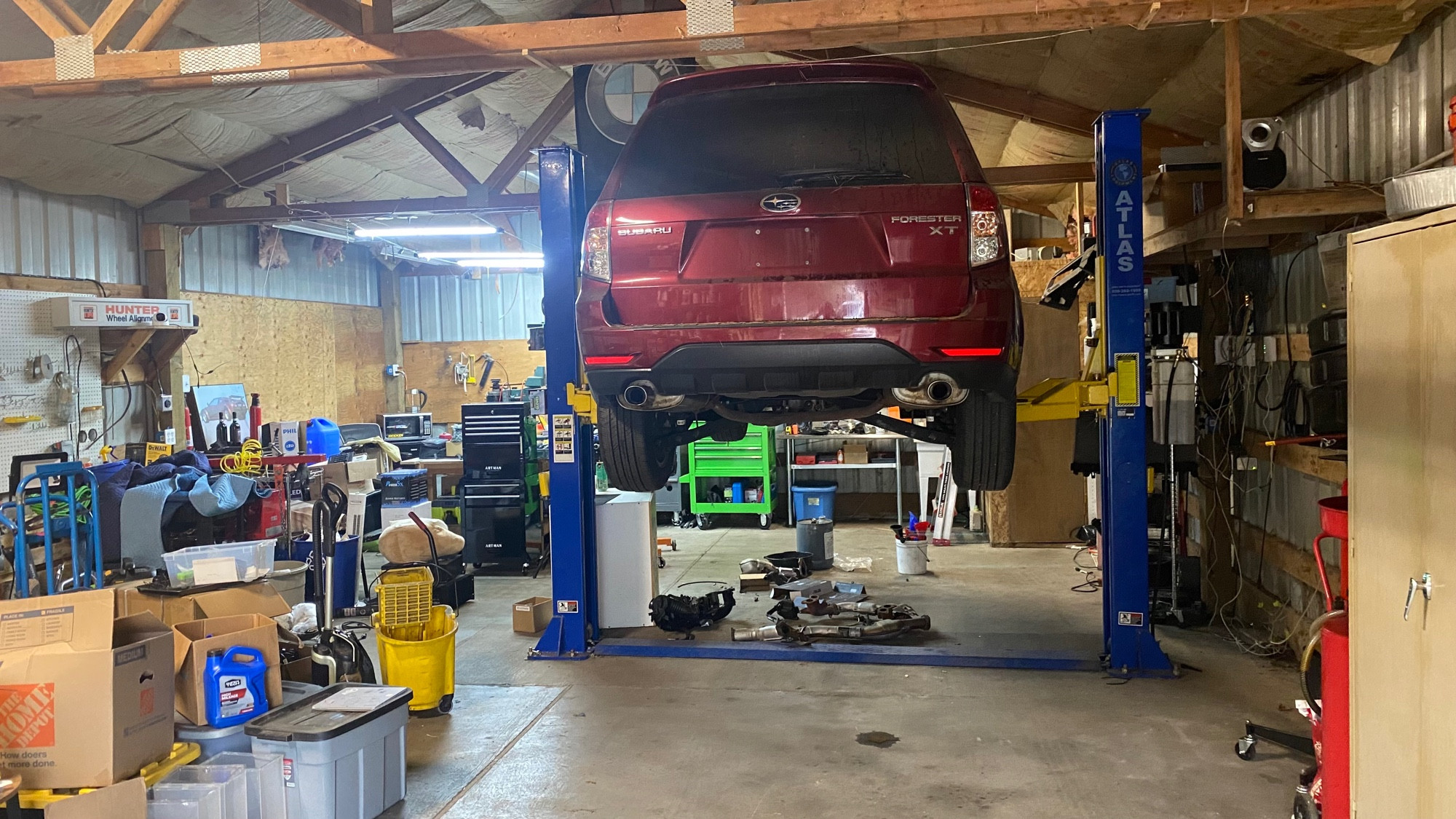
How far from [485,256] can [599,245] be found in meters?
7.97

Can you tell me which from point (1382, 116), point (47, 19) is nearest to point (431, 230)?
point (47, 19)

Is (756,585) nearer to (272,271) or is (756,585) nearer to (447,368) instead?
(272,271)

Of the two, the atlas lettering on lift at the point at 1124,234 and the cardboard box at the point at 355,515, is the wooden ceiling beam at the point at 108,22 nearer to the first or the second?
the cardboard box at the point at 355,515

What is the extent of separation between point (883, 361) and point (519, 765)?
6.74ft

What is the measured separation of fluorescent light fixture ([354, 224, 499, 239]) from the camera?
9.57m

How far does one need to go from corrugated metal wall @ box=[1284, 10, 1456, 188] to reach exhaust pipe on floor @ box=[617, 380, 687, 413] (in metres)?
2.74

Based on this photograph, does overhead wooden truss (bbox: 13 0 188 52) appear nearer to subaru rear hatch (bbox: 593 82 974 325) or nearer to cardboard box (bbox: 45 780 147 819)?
subaru rear hatch (bbox: 593 82 974 325)

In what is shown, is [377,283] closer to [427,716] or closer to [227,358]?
[227,358]

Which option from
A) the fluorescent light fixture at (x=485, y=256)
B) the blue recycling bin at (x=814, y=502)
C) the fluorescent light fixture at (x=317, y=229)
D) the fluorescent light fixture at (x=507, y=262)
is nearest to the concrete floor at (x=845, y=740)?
the blue recycling bin at (x=814, y=502)

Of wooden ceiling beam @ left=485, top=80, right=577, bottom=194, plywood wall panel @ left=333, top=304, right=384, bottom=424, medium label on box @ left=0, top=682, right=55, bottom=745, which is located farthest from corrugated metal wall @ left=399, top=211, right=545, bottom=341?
medium label on box @ left=0, top=682, right=55, bottom=745

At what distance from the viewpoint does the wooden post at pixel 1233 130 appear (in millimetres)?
3766

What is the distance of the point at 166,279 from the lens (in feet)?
29.1

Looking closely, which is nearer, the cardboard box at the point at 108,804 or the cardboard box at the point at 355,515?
the cardboard box at the point at 108,804

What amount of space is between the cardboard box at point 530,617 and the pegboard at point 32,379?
149 inches
